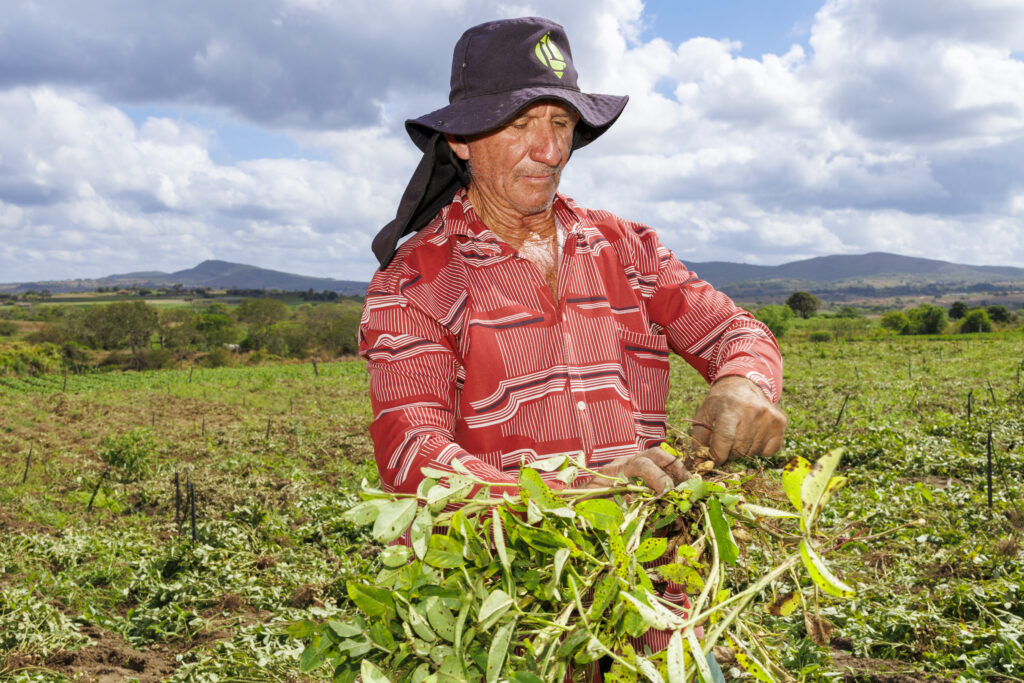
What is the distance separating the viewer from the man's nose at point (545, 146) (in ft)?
6.45

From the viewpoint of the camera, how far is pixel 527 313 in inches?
75.1

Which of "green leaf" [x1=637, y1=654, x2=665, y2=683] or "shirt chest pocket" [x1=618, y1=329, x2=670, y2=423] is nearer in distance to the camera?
"green leaf" [x1=637, y1=654, x2=665, y2=683]

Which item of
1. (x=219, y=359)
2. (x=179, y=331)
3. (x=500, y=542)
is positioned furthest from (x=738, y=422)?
(x=179, y=331)

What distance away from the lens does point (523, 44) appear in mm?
1872

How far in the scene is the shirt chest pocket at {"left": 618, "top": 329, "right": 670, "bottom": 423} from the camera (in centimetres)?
206

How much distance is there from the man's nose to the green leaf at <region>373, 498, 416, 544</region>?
3.96 feet

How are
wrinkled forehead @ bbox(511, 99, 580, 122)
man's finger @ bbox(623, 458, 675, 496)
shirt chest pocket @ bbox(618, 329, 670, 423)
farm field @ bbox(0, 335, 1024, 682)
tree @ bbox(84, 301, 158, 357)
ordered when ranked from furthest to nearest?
tree @ bbox(84, 301, 158, 357), farm field @ bbox(0, 335, 1024, 682), shirt chest pocket @ bbox(618, 329, 670, 423), wrinkled forehead @ bbox(511, 99, 580, 122), man's finger @ bbox(623, 458, 675, 496)

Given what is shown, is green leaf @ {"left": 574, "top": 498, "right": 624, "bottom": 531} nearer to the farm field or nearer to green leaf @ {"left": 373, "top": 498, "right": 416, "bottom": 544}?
green leaf @ {"left": 373, "top": 498, "right": 416, "bottom": 544}

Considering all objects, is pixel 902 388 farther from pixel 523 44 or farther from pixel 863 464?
pixel 523 44

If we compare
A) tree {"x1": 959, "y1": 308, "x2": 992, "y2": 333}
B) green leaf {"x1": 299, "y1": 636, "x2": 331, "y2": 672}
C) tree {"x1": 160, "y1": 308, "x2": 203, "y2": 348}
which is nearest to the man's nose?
green leaf {"x1": 299, "y1": 636, "x2": 331, "y2": 672}

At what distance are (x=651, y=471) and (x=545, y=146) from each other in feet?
3.62

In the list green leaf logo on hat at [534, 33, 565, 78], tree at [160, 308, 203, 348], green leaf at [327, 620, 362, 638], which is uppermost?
green leaf logo on hat at [534, 33, 565, 78]

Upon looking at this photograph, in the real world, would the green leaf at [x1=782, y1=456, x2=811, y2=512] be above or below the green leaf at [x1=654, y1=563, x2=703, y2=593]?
above

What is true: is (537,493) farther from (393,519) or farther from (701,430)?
(701,430)
